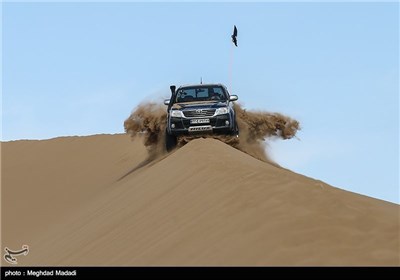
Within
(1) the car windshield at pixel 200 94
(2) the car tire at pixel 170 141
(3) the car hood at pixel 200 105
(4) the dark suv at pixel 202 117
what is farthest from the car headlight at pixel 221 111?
(2) the car tire at pixel 170 141

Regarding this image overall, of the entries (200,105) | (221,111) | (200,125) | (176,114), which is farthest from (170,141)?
(221,111)

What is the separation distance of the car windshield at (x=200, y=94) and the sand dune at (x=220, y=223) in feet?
7.79

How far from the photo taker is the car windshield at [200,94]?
2069 centimetres

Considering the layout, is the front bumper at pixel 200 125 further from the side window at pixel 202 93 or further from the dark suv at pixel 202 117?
the side window at pixel 202 93

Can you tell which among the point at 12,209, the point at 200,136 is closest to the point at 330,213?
the point at 200,136

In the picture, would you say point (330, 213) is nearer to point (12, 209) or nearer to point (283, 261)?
point (283, 261)

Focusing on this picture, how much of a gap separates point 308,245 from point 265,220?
1334 mm

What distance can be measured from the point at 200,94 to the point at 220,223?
963 cm

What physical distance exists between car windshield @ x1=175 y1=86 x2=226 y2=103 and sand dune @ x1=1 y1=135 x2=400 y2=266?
2.38 metres

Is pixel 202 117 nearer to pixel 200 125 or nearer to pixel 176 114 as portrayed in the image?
pixel 200 125

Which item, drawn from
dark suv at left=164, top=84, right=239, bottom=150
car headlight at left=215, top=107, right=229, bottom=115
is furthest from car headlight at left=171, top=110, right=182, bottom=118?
car headlight at left=215, top=107, right=229, bottom=115

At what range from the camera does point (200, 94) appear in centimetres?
2089

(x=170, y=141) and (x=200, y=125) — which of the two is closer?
(x=200, y=125)

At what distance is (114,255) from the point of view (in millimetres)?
12953
